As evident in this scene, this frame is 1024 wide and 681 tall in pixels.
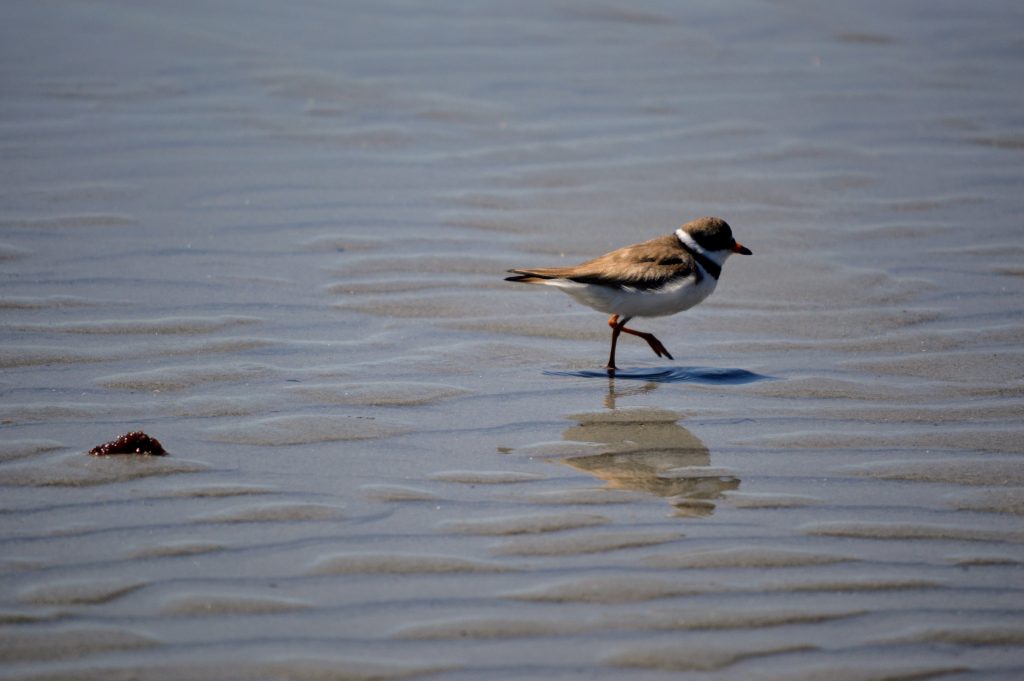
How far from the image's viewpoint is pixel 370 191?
8352 millimetres

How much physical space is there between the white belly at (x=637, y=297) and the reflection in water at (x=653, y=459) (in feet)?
2.92

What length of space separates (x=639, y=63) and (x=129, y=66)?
4124 millimetres

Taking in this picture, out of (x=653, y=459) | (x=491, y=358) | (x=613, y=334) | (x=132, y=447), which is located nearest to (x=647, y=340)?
(x=613, y=334)

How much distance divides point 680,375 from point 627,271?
655 millimetres

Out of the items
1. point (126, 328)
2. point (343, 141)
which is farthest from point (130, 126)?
point (126, 328)

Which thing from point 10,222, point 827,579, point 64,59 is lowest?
point 827,579

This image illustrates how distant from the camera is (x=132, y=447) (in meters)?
4.80

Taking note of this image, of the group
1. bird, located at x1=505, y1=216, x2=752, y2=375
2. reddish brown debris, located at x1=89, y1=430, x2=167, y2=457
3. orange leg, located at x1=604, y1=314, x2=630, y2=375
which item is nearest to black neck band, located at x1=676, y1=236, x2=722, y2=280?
bird, located at x1=505, y1=216, x2=752, y2=375

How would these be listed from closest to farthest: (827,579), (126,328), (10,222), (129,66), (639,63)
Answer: (827,579), (126,328), (10,222), (129,66), (639,63)

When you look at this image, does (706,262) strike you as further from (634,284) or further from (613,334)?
(613,334)

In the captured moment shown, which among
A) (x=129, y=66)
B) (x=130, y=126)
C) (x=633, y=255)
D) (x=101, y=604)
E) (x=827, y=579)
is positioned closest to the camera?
(x=101, y=604)

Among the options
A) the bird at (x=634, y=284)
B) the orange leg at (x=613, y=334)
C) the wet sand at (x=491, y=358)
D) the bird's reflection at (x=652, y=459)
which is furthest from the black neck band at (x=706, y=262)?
the bird's reflection at (x=652, y=459)

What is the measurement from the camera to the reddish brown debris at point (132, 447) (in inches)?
189

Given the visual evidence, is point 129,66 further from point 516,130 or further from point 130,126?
point 516,130
